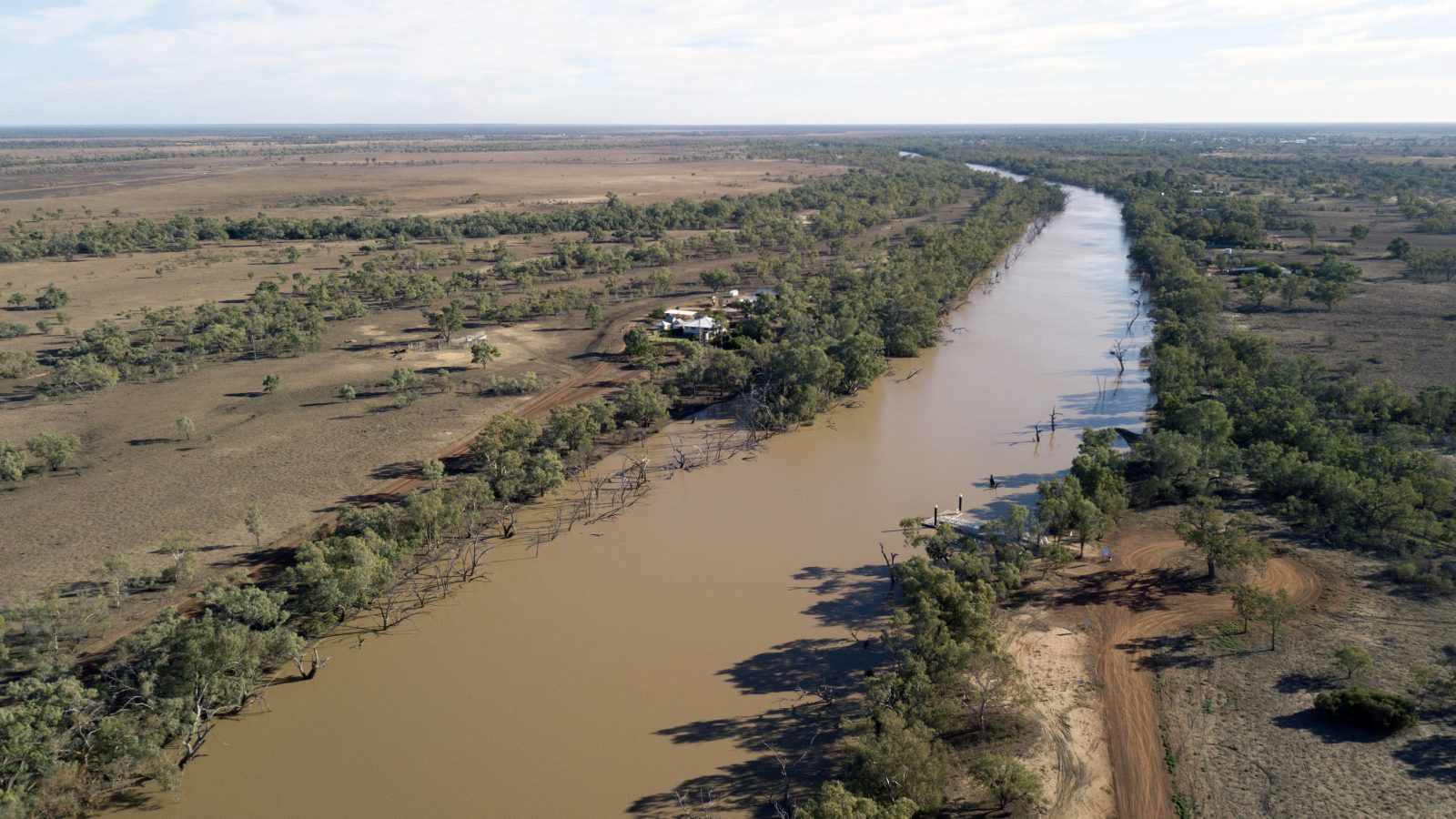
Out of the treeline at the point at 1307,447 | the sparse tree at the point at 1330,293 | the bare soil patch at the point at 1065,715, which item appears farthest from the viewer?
the sparse tree at the point at 1330,293

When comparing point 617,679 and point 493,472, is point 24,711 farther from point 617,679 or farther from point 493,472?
point 493,472

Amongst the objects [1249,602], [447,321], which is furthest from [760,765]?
[447,321]

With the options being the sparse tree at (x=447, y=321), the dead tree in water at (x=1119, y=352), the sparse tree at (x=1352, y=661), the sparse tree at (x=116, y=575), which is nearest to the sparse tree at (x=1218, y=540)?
the sparse tree at (x=1352, y=661)

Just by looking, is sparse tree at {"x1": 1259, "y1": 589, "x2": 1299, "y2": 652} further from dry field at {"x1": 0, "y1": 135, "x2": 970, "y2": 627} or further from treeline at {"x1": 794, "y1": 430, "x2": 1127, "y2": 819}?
dry field at {"x1": 0, "y1": 135, "x2": 970, "y2": 627}

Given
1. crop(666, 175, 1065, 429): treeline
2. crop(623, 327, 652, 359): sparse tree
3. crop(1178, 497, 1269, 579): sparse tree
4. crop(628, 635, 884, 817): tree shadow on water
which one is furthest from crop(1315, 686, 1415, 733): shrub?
crop(623, 327, 652, 359): sparse tree

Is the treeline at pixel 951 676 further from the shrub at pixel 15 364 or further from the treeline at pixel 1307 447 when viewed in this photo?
the shrub at pixel 15 364

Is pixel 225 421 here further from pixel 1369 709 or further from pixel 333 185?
pixel 333 185

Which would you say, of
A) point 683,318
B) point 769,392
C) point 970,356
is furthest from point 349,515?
point 970,356
